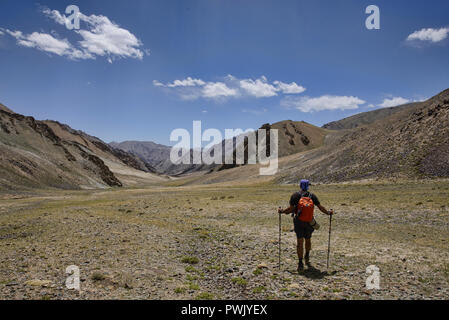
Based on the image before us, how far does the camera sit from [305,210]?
1054cm

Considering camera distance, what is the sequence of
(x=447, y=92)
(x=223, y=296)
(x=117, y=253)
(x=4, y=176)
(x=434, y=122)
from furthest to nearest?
(x=447, y=92)
(x=4, y=176)
(x=434, y=122)
(x=117, y=253)
(x=223, y=296)

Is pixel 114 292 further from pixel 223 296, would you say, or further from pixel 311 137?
pixel 311 137

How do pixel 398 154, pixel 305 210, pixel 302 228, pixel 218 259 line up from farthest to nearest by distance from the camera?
pixel 398 154 → pixel 218 259 → pixel 302 228 → pixel 305 210

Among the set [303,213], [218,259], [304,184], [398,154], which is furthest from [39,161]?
[398,154]

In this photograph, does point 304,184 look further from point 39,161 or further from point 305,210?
point 39,161

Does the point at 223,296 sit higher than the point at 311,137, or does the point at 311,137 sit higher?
the point at 311,137

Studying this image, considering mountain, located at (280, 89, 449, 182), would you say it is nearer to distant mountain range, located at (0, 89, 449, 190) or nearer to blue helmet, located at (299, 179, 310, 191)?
distant mountain range, located at (0, 89, 449, 190)

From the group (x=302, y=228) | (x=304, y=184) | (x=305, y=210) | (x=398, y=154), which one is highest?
(x=398, y=154)

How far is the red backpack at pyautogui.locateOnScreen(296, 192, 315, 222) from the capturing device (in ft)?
34.6

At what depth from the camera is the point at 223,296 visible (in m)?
8.66

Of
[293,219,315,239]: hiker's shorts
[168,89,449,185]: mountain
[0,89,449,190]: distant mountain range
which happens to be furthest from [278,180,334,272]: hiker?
[0,89,449,190]: distant mountain range

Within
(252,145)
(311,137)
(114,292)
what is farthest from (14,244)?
(311,137)

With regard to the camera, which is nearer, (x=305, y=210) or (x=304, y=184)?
(x=305, y=210)
